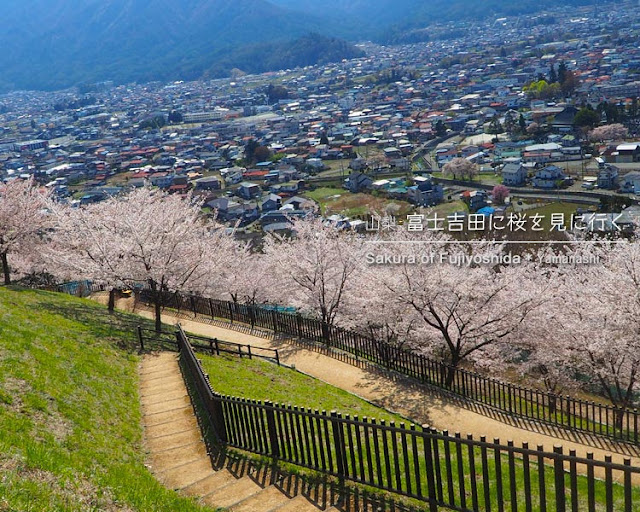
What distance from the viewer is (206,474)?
305 inches

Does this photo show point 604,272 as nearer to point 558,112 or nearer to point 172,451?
point 172,451

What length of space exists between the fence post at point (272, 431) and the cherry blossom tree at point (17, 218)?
66.0ft

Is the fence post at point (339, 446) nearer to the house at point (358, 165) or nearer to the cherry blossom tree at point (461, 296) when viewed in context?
the cherry blossom tree at point (461, 296)

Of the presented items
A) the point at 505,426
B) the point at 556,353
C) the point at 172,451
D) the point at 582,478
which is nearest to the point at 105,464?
the point at 172,451

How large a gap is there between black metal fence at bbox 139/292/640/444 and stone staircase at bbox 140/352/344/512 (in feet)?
24.6

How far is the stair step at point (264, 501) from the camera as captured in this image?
6625 millimetres

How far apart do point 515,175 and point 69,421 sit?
261 ft

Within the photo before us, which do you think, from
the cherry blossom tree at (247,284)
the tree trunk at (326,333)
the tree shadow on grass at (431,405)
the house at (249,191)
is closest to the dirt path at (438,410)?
the tree shadow on grass at (431,405)

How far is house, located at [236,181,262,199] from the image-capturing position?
9125 centimetres

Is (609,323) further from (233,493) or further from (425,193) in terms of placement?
(425,193)

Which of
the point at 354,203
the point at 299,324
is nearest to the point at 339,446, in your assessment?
the point at 299,324

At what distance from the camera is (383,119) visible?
147250 mm

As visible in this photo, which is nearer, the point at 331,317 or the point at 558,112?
the point at 331,317

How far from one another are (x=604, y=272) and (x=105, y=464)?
17196 millimetres
